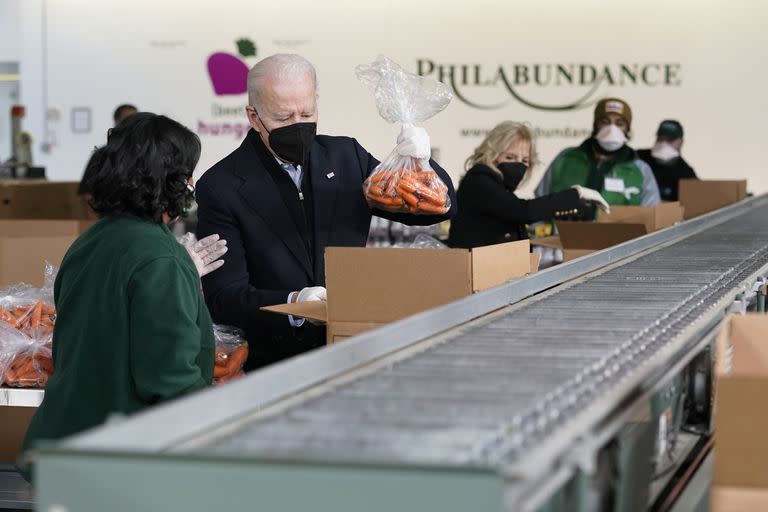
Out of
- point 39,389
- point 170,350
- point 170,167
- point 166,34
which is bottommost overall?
point 39,389

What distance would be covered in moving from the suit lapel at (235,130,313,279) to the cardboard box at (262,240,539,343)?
0.72 meters

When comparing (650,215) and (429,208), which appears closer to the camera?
(429,208)

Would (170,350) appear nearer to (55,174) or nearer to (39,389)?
(39,389)

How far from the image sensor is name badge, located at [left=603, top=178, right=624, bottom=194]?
6426 mm

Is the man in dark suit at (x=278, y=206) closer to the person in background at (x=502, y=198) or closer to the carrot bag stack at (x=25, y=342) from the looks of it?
the carrot bag stack at (x=25, y=342)

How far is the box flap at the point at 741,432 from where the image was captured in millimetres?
1544

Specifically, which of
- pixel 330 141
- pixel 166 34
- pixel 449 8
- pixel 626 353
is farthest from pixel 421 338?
pixel 166 34

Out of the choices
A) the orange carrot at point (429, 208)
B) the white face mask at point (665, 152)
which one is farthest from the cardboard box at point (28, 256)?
the white face mask at point (665, 152)

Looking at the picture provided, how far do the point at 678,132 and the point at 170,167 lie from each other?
Result: 6416mm

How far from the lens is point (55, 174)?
11.5m

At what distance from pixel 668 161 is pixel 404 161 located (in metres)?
5.25

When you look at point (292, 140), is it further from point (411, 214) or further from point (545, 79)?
point (545, 79)

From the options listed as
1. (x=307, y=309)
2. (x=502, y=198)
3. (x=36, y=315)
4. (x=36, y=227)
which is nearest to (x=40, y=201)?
(x=36, y=227)

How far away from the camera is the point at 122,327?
2.36 metres
